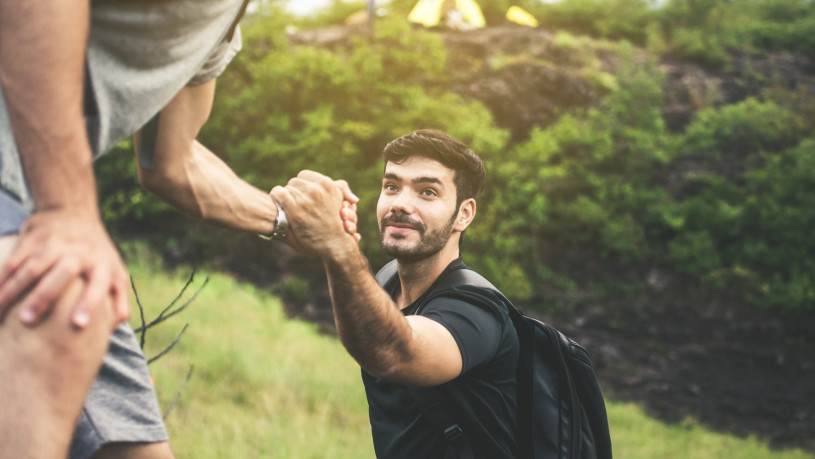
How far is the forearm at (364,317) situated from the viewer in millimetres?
1441

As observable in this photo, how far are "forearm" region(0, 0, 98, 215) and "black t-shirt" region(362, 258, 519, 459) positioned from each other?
1.19 meters

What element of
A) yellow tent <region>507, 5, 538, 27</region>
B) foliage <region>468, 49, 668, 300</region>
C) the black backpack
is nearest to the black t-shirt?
the black backpack

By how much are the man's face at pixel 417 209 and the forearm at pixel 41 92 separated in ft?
4.94

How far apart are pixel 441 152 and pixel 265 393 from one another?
18.8 ft

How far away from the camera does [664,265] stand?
14648 millimetres

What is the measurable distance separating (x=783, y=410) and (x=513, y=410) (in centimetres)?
1208

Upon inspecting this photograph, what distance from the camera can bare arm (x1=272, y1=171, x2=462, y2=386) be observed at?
1.41 m

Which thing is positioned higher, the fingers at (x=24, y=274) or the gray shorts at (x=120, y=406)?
the fingers at (x=24, y=274)

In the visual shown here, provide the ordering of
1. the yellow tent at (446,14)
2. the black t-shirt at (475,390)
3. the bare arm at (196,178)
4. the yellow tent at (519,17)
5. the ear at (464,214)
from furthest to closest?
the yellow tent at (519,17), the yellow tent at (446,14), the ear at (464,214), the black t-shirt at (475,390), the bare arm at (196,178)

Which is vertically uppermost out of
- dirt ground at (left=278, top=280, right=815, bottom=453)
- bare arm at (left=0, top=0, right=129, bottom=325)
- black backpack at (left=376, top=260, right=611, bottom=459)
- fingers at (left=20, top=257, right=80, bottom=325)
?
bare arm at (left=0, top=0, right=129, bottom=325)

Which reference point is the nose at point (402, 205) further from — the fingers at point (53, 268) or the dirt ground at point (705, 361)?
the dirt ground at point (705, 361)

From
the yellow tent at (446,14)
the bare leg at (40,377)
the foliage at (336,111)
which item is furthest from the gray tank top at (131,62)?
the yellow tent at (446,14)

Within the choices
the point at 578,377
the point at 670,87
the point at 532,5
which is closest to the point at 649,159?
the point at 670,87

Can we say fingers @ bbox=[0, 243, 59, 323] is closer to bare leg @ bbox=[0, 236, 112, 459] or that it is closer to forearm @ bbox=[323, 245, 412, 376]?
bare leg @ bbox=[0, 236, 112, 459]
